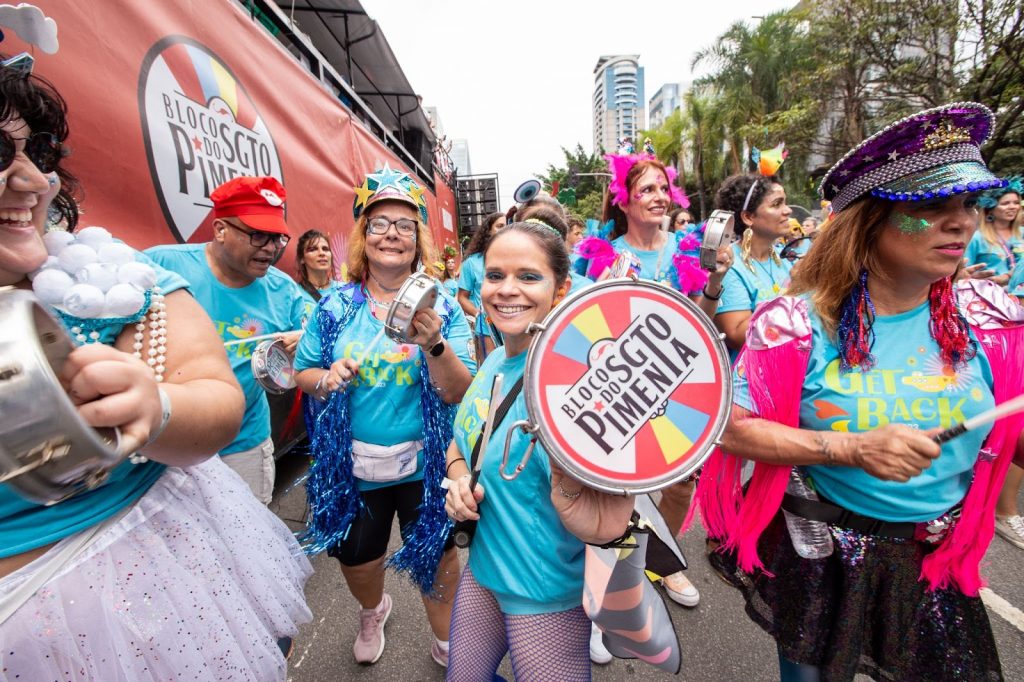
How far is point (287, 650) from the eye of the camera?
1464 millimetres

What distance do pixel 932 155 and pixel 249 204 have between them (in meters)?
2.58

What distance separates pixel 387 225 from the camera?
2.12 m

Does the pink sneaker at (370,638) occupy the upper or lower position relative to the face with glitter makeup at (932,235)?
lower

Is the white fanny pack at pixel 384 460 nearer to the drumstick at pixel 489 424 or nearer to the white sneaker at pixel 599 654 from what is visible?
the drumstick at pixel 489 424

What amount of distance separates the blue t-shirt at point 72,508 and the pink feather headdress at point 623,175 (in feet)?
8.45

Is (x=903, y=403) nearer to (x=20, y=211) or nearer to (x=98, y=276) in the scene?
(x=98, y=276)

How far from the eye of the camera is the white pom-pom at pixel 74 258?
98 centimetres

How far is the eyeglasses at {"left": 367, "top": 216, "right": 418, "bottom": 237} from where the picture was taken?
2123mm

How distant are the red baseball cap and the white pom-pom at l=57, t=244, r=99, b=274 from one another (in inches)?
55.5

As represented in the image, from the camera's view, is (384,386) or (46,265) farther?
(384,386)

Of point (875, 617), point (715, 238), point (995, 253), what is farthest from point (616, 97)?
point (875, 617)

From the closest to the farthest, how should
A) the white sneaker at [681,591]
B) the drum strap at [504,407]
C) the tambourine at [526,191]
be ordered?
the drum strap at [504,407] < the white sneaker at [681,591] < the tambourine at [526,191]

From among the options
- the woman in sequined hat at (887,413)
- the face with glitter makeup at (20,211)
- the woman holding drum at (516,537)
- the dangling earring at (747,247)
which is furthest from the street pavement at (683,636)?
the face with glitter makeup at (20,211)

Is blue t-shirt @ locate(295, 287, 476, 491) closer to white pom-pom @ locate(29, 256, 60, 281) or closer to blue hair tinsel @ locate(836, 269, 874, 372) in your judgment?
white pom-pom @ locate(29, 256, 60, 281)
